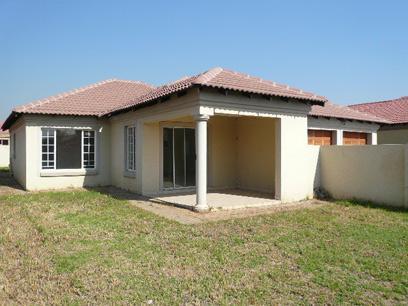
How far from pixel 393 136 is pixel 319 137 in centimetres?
760

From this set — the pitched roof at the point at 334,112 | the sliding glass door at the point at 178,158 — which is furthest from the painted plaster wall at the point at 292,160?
the sliding glass door at the point at 178,158

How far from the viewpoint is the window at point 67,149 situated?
15422mm

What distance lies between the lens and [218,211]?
1047cm

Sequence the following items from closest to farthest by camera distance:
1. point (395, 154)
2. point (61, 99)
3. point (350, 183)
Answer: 1. point (395, 154)
2. point (350, 183)
3. point (61, 99)

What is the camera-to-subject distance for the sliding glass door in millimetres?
14070

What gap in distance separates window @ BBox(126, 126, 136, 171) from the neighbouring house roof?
1.01 m

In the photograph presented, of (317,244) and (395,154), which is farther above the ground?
(395,154)

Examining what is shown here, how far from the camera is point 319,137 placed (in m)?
16.2

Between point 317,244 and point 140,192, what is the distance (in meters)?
8.01

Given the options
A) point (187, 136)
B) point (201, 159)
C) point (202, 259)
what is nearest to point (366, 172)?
point (201, 159)

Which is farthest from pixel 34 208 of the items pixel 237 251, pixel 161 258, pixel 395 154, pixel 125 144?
pixel 395 154

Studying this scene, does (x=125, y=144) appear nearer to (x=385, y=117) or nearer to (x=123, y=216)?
(x=123, y=216)

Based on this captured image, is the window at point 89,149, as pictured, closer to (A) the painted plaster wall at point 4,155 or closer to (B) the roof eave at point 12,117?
(B) the roof eave at point 12,117

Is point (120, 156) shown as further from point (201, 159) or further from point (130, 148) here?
point (201, 159)
